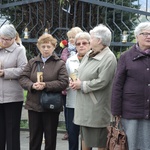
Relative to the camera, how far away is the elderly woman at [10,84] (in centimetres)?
489

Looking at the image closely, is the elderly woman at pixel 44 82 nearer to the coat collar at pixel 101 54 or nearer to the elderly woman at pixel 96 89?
the elderly woman at pixel 96 89

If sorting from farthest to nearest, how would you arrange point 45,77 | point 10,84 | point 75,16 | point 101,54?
point 75,16 → point 10,84 → point 45,77 → point 101,54

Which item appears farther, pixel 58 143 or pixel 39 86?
pixel 58 143

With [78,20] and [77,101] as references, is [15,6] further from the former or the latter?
[77,101]

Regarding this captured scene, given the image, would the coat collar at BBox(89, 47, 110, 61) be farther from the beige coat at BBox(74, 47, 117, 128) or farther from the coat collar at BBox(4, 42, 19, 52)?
the coat collar at BBox(4, 42, 19, 52)

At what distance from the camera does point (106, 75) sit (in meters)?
4.41

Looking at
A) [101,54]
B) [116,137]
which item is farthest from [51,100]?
[116,137]

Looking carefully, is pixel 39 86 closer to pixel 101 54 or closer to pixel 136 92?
pixel 101 54

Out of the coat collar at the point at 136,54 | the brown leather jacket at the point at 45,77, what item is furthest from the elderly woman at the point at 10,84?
the coat collar at the point at 136,54

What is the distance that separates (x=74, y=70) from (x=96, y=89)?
686mm

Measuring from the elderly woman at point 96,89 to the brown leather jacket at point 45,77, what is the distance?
256 mm

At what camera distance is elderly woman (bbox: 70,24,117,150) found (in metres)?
4.43

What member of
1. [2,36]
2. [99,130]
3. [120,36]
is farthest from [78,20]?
[99,130]

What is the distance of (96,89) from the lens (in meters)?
4.39
